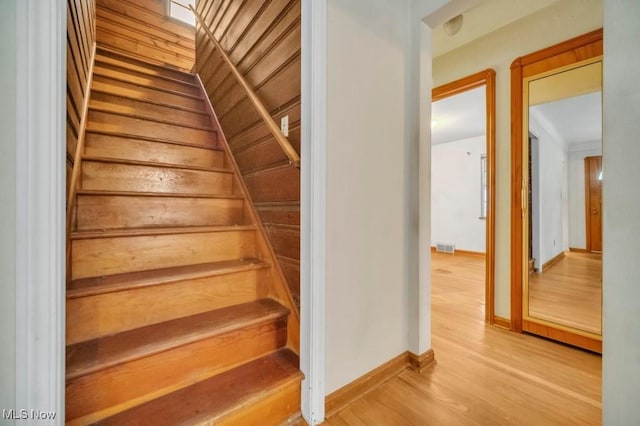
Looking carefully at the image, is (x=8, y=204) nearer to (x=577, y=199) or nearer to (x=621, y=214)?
(x=621, y=214)

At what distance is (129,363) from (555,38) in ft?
10.4

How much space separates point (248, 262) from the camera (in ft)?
5.13

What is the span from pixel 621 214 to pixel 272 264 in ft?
4.79

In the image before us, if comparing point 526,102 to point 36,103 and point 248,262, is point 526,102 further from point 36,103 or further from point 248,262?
point 36,103

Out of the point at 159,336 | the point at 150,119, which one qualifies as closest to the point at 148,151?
the point at 150,119

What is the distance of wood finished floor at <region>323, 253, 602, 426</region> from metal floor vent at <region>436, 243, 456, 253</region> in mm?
3847

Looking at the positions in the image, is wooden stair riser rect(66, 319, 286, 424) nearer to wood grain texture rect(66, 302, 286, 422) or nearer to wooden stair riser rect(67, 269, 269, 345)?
wood grain texture rect(66, 302, 286, 422)

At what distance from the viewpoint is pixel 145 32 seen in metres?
3.50

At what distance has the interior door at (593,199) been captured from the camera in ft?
6.05

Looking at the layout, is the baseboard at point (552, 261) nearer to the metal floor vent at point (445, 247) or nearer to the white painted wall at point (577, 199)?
the white painted wall at point (577, 199)

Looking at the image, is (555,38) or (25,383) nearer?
(25,383)

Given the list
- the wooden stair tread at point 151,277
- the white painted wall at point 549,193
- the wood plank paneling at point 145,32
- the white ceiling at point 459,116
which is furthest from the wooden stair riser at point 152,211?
the wood plank paneling at point 145,32

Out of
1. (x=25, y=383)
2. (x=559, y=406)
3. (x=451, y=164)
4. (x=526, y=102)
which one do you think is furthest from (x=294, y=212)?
(x=451, y=164)

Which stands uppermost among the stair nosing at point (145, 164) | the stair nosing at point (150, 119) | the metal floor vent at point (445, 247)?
the stair nosing at point (150, 119)
